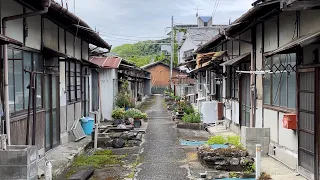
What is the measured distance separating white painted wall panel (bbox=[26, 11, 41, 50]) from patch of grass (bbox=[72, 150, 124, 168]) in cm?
352

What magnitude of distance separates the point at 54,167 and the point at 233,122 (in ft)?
29.5

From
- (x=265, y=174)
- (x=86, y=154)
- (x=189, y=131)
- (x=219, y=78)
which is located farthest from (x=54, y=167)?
(x=219, y=78)

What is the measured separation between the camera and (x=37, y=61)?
10.5 meters

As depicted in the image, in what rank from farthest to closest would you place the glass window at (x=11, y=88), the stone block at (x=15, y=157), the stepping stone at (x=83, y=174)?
the stepping stone at (x=83, y=174)
the glass window at (x=11, y=88)
the stone block at (x=15, y=157)

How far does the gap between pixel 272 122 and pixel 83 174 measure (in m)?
5.43

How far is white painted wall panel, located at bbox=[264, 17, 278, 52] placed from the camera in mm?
10269

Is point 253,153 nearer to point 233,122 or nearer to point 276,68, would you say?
point 276,68

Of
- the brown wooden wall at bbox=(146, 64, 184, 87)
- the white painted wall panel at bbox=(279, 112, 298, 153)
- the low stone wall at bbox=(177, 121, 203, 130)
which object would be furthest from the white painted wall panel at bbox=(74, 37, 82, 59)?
the brown wooden wall at bbox=(146, 64, 184, 87)

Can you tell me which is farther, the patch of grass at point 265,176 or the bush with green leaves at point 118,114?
the bush with green leaves at point 118,114

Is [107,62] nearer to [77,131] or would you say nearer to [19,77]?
[77,131]

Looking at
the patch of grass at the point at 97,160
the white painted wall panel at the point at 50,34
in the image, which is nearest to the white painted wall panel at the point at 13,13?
the white painted wall panel at the point at 50,34

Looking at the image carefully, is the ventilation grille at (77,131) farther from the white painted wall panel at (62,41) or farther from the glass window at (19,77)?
the glass window at (19,77)

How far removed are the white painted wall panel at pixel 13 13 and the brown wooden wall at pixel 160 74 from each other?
55.2 m

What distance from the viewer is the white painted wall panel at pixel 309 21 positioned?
7557 millimetres
